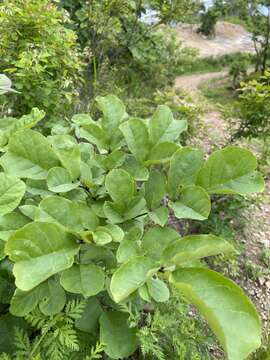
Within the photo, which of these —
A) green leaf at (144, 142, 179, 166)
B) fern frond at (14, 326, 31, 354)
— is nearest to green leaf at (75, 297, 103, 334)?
fern frond at (14, 326, 31, 354)

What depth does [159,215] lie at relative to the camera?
776 millimetres

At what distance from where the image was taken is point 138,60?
4930mm

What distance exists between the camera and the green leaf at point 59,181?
0.74 m

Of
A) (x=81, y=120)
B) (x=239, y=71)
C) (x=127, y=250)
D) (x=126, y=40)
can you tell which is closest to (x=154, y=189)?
(x=127, y=250)

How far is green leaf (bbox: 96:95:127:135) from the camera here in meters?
0.92

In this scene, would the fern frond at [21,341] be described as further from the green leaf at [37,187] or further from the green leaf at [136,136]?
the green leaf at [136,136]

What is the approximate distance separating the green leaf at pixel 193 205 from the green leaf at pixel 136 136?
0.45ft

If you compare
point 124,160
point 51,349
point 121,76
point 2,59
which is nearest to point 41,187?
point 124,160

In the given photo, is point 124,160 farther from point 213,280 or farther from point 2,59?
point 2,59

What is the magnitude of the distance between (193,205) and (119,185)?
15cm

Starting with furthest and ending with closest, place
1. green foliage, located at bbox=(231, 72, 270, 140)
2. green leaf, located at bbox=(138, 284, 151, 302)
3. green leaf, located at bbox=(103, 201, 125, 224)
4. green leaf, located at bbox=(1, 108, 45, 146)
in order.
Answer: green foliage, located at bbox=(231, 72, 270, 140), green leaf, located at bbox=(1, 108, 45, 146), green leaf, located at bbox=(103, 201, 125, 224), green leaf, located at bbox=(138, 284, 151, 302)

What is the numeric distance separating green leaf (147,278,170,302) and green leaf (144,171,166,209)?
6.3 inches

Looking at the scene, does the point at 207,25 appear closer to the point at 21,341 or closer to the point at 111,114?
the point at 111,114

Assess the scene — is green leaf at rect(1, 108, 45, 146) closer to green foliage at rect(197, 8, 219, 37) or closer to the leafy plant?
the leafy plant
